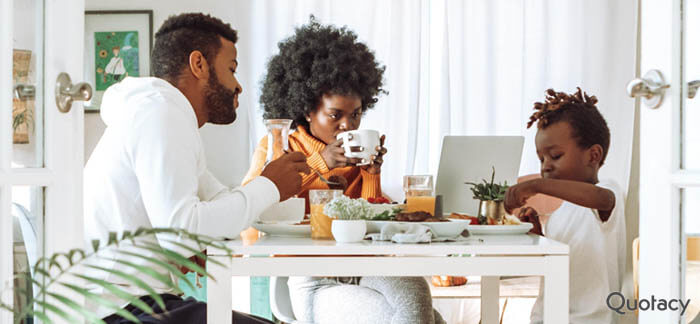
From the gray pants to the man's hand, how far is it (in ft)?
1.12

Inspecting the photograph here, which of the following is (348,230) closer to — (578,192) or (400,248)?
(400,248)

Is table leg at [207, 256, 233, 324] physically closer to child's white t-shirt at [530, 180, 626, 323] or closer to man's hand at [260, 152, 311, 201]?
man's hand at [260, 152, 311, 201]

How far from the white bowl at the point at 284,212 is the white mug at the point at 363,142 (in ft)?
0.73

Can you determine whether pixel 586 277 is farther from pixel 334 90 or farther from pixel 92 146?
pixel 92 146

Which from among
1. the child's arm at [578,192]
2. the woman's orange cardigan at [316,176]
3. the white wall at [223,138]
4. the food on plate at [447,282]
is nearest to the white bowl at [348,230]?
the child's arm at [578,192]

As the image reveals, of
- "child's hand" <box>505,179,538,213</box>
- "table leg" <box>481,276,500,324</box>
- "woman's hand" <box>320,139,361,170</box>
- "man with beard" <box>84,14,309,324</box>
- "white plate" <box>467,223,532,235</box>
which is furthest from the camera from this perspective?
"woman's hand" <box>320,139,361,170</box>

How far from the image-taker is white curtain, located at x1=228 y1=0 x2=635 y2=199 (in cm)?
342

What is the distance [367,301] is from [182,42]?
2.50ft

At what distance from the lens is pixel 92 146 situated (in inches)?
138

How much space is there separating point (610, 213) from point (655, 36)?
0.78 meters

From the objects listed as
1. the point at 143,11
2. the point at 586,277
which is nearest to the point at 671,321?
the point at 586,277

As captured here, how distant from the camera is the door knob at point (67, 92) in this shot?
3.39 ft

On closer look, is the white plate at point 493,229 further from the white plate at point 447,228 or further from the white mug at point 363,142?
the white mug at point 363,142

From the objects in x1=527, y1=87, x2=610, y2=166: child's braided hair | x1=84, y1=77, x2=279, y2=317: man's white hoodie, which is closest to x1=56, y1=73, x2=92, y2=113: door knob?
x1=84, y1=77, x2=279, y2=317: man's white hoodie
